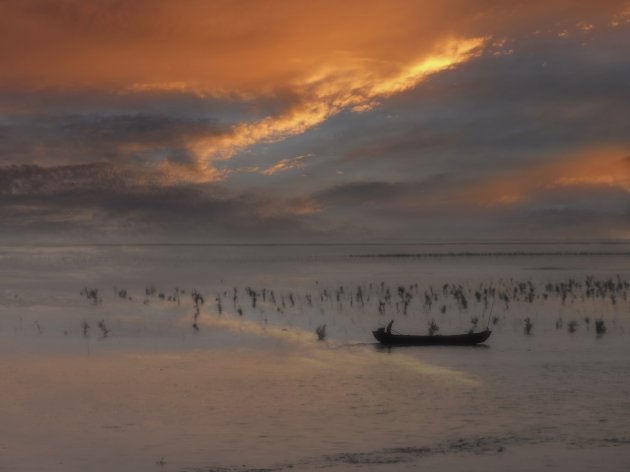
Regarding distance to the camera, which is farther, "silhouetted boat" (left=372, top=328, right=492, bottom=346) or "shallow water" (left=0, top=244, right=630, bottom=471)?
"silhouetted boat" (left=372, top=328, right=492, bottom=346)

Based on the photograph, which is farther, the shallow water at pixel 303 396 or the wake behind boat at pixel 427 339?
the wake behind boat at pixel 427 339

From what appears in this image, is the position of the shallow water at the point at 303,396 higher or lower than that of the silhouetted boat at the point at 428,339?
lower

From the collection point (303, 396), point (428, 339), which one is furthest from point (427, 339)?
point (303, 396)

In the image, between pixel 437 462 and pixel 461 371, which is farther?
pixel 461 371

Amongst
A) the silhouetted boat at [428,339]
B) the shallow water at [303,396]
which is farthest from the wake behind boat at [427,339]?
the shallow water at [303,396]

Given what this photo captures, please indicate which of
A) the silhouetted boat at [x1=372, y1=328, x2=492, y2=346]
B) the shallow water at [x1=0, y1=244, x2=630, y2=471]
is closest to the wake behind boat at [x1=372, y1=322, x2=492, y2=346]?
the silhouetted boat at [x1=372, y1=328, x2=492, y2=346]

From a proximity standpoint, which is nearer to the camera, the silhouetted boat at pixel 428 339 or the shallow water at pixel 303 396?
the shallow water at pixel 303 396

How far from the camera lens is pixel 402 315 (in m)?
46.0

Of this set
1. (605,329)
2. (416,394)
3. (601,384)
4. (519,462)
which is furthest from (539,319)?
(519,462)

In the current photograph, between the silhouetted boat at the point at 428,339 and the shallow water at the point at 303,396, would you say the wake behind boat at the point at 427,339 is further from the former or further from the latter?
the shallow water at the point at 303,396

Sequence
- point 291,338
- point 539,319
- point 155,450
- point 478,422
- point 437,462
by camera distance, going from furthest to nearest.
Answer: point 539,319, point 291,338, point 478,422, point 155,450, point 437,462

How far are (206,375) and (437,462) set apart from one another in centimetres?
1139

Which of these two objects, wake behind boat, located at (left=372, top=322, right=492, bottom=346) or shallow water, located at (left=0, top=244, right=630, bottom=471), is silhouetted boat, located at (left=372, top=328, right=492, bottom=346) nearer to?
wake behind boat, located at (left=372, top=322, right=492, bottom=346)

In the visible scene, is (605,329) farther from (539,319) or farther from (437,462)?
(437,462)
